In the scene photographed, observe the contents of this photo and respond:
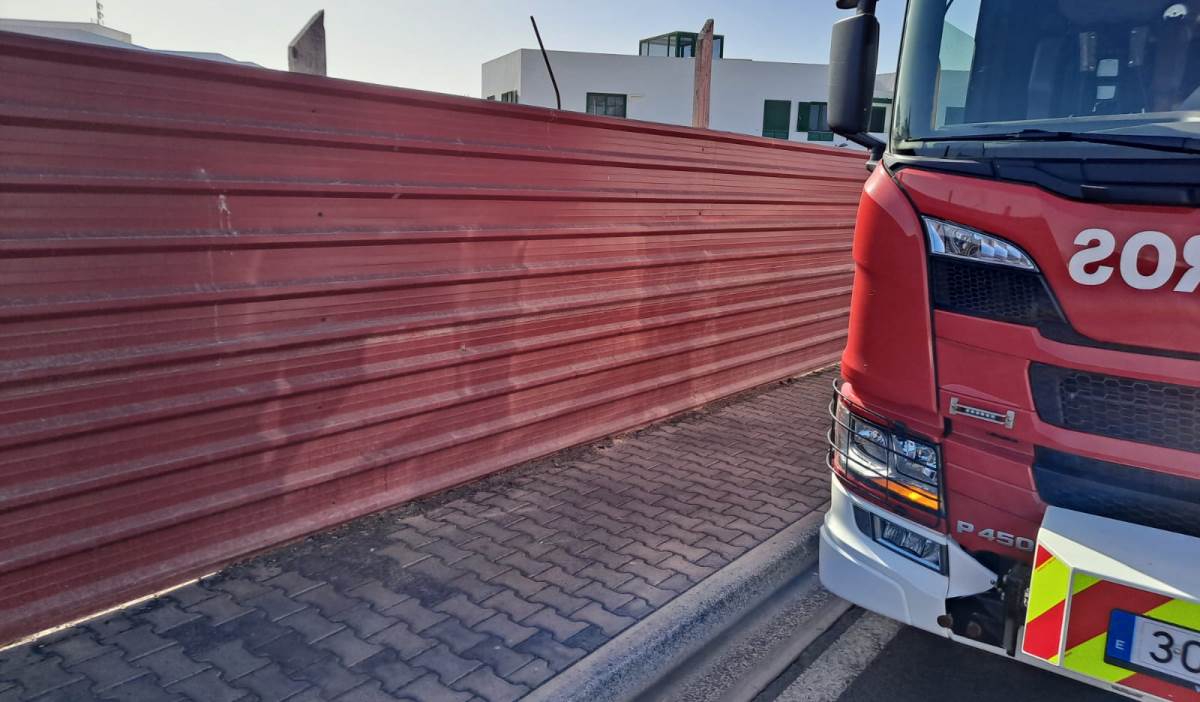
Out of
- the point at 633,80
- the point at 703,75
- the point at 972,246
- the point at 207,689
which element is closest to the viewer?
the point at 972,246

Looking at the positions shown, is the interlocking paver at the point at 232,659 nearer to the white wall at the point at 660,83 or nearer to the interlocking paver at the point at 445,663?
the interlocking paver at the point at 445,663

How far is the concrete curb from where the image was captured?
9.79 feet

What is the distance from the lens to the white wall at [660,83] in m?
34.7

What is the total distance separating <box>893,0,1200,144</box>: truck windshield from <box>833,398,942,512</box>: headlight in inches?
43.4

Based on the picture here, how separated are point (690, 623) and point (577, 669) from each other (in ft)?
1.96

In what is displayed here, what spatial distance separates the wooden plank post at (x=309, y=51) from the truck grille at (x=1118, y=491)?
3570 millimetres

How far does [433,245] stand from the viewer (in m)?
4.29

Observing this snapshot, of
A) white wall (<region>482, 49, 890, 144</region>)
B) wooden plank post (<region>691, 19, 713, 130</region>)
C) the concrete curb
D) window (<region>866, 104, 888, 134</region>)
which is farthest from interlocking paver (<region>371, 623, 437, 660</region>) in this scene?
white wall (<region>482, 49, 890, 144</region>)

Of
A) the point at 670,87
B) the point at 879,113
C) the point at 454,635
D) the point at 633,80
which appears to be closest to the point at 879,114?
the point at 879,113

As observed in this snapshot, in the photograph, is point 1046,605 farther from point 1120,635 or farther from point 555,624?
point 555,624

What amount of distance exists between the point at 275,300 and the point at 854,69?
2.66 m

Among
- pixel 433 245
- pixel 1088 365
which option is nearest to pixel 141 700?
pixel 433 245

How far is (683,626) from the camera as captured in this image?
11.1ft

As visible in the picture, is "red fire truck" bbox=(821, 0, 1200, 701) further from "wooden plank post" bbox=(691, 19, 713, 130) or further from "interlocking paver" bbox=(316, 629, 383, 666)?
"wooden plank post" bbox=(691, 19, 713, 130)
